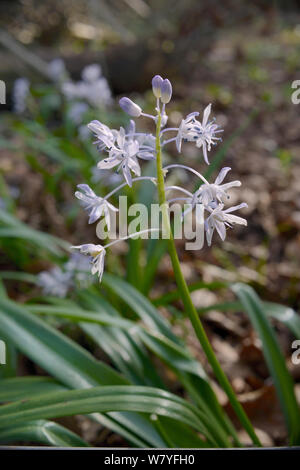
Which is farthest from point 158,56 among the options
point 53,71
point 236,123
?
point 53,71

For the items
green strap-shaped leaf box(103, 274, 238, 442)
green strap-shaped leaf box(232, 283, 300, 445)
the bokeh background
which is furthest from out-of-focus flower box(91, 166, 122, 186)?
green strap-shaped leaf box(232, 283, 300, 445)

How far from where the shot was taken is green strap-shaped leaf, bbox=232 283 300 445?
5.25 feet

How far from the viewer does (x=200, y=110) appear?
613cm

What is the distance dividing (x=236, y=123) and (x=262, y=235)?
2337mm

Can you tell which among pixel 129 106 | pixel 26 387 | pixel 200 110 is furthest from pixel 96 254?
pixel 200 110

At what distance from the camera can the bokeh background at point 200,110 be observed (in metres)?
2.75

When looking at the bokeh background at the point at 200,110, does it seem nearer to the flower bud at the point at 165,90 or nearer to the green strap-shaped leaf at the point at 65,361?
the green strap-shaped leaf at the point at 65,361

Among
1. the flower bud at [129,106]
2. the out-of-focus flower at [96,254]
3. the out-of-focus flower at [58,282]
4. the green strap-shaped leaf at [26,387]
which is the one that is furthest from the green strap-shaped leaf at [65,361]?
the flower bud at [129,106]

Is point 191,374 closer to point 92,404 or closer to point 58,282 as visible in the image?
point 92,404

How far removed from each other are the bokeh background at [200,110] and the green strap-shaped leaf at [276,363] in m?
0.31

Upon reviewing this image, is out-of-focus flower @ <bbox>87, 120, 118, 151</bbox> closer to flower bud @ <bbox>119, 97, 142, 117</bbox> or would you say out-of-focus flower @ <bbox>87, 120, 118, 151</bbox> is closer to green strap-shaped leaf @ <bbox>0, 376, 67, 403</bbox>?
flower bud @ <bbox>119, 97, 142, 117</bbox>

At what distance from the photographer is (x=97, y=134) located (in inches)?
44.3

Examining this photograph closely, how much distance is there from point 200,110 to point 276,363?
4.85 metres
